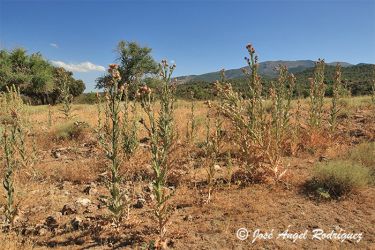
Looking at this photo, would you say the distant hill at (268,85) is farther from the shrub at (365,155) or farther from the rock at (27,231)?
the rock at (27,231)

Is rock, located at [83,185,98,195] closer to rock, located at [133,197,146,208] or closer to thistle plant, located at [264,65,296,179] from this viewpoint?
rock, located at [133,197,146,208]

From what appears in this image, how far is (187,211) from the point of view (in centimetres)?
455

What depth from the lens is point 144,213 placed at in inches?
178

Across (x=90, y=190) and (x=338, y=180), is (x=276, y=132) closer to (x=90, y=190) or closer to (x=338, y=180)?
(x=338, y=180)

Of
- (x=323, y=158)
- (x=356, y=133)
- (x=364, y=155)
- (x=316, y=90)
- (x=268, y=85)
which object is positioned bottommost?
(x=323, y=158)

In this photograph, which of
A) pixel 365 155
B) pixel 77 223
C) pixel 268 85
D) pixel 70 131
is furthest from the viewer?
pixel 70 131

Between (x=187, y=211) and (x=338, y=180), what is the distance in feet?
7.66

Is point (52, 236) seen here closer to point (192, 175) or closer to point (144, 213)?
point (144, 213)

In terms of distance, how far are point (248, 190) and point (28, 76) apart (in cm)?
2684

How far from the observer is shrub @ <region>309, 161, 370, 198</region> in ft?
15.6

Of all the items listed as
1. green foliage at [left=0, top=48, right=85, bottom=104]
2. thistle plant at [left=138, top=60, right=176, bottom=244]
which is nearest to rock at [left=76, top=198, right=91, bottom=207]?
thistle plant at [left=138, top=60, right=176, bottom=244]

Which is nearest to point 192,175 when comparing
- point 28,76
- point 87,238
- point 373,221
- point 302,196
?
point 302,196

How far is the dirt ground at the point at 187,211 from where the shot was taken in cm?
373

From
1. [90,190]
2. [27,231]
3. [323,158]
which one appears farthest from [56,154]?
[323,158]
